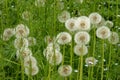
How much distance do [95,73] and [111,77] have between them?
14cm

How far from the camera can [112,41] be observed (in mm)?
2342

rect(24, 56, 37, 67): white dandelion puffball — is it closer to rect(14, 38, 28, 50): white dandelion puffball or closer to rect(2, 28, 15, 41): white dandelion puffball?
rect(14, 38, 28, 50): white dandelion puffball

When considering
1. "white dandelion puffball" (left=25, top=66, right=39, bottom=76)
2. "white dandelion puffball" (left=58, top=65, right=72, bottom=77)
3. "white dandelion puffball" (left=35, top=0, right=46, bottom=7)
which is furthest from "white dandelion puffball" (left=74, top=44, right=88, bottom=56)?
"white dandelion puffball" (left=35, top=0, right=46, bottom=7)

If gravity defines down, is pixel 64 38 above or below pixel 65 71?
above

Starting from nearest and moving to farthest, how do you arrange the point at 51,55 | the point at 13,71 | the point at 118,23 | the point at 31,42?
the point at 51,55, the point at 31,42, the point at 13,71, the point at 118,23

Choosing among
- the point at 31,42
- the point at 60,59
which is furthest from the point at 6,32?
the point at 60,59

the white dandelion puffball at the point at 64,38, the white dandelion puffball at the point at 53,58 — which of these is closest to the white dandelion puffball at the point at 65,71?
the white dandelion puffball at the point at 53,58

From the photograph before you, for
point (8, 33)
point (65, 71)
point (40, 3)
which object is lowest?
point (65, 71)

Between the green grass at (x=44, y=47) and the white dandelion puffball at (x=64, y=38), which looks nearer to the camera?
the white dandelion puffball at (x=64, y=38)

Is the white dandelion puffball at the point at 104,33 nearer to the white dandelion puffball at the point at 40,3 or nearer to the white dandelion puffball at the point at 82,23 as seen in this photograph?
the white dandelion puffball at the point at 82,23

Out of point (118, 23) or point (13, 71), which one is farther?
point (118, 23)

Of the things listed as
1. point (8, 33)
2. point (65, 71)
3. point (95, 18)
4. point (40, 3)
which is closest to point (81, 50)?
point (65, 71)

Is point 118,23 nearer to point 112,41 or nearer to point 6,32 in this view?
point 112,41

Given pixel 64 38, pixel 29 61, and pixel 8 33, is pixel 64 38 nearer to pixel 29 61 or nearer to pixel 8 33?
pixel 29 61
